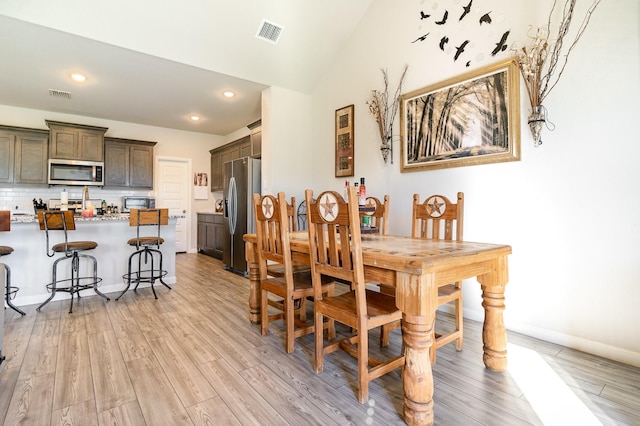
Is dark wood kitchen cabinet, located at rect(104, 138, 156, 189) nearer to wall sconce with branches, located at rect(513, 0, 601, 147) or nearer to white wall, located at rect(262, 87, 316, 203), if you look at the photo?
white wall, located at rect(262, 87, 316, 203)

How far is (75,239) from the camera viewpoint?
3.58m

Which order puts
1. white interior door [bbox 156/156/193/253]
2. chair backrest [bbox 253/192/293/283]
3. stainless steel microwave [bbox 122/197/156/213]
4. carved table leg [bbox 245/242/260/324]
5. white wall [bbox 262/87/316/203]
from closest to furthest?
chair backrest [bbox 253/192/293/283] → carved table leg [bbox 245/242/260/324] → white wall [bbox 262/87/316/203] → stainless steel microwave [bbox 122/197/156/213] → white interior door [bbox 156/156/193/253]

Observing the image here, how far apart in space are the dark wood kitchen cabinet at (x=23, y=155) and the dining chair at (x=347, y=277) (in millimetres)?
5563

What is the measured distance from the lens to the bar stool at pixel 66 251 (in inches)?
119

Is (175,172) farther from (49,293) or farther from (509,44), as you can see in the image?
(509,44)

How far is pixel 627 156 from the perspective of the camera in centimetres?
202

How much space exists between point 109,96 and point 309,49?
3.20 m

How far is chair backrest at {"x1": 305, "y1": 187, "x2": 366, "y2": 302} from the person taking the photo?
5.03ft

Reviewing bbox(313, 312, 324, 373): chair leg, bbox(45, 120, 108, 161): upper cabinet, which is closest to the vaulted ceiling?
bbox(45, 120, 108, 161): upper cabinet

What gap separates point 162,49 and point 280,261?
295 centimetres

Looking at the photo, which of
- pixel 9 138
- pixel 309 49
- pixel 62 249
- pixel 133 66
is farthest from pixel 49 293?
pixel 309 49

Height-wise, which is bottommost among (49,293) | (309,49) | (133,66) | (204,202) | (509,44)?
(49,293)

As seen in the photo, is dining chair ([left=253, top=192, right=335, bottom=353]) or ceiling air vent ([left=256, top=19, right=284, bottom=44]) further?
ceiling air vent ([left=256, top=19, right=284, bottom=44])

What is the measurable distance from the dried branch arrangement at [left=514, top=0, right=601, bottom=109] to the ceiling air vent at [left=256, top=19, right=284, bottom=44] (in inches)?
103
